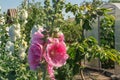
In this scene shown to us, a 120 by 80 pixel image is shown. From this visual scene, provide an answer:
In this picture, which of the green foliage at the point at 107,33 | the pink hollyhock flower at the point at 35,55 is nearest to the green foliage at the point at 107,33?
the green foliage at the point at 107,33

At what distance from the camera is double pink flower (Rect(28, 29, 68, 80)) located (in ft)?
4.36

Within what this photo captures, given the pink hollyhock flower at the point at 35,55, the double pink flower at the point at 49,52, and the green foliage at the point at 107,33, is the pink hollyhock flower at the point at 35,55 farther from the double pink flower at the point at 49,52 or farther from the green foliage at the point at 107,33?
the green foliage at the point at 107,33

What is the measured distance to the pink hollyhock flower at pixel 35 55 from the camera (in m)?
1.36

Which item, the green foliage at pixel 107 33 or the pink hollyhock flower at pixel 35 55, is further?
the green foliage at pixel 107 33

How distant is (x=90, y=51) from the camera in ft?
18.9

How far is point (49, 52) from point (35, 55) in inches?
3.2

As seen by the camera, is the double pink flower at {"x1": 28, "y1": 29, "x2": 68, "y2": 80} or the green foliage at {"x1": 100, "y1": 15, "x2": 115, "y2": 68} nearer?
the double pink flower at {"x1": 28, "y1": 29, "x2": 68, "y2": 80}

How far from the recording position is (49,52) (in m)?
1.33

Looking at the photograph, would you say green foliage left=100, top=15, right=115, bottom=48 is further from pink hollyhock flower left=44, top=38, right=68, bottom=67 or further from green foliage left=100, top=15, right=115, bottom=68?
pink hollyhock flower left=44, top=38, right=68, bottom=67

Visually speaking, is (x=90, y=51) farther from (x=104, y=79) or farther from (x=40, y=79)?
(x=40, y=79)

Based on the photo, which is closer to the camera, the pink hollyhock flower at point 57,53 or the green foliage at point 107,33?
the pink hollyhock flower at point 57,53

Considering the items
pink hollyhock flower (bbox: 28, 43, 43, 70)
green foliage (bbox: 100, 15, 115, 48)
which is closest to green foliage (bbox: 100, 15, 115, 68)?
green foliage (bbox: 100, 15, 115, 48)

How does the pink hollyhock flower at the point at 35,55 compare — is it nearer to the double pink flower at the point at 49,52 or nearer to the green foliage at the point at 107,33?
the double pink flower at the point at 49,52

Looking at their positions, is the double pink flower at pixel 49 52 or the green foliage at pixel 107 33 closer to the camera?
the double pink flower at pixel 49 52
